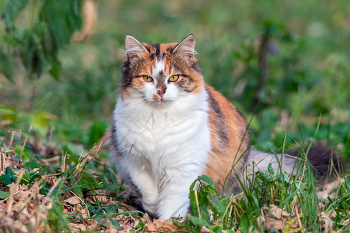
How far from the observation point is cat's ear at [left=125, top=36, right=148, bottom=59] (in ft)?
8.51

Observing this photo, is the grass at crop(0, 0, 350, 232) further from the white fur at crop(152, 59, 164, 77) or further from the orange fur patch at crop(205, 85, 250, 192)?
the white fur at crop(152, 59, 164, 77)

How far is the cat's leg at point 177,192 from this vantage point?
251 centimetres

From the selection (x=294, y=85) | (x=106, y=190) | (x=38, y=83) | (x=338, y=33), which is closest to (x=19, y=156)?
(x=106, y=190)

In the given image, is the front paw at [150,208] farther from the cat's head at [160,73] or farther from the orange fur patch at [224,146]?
the cat's head at [160,73]

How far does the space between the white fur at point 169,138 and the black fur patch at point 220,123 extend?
0.17m

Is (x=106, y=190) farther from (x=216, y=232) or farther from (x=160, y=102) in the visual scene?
(x=216, y=232)

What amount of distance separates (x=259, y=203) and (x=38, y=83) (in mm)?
4345

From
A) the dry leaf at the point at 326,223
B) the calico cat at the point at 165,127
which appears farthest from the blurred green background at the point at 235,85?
the dry leaf at the point at 326,223

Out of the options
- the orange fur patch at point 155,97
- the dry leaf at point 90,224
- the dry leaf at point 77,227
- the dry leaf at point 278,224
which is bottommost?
the dry leaf at point 90,224

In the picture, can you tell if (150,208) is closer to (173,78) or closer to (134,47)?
(173,78)

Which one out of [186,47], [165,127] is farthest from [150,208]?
[186,47]

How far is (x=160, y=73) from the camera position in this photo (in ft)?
8.15

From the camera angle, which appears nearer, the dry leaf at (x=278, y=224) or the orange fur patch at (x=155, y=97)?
the dry leaf at (x=278, y=224)

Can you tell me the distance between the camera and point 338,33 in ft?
27.0
